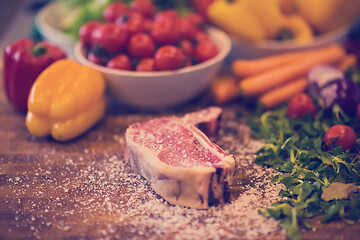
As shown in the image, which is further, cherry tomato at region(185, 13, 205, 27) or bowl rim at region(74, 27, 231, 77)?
cherry tomato at region(185, 13, 205, 27)

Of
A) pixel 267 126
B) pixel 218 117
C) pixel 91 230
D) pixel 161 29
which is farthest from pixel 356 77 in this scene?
pixel 91 230

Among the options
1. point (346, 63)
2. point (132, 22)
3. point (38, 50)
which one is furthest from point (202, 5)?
point (38, 50)

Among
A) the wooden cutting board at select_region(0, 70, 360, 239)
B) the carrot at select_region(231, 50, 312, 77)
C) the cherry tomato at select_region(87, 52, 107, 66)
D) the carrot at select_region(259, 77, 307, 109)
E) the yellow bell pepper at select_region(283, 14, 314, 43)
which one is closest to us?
the wooden cutting board at select_region(0, 70, 360, 239)

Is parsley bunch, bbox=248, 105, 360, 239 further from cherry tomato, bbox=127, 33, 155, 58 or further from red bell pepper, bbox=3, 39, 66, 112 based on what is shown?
red bell pepper, bbox=3, 39, 66, 112

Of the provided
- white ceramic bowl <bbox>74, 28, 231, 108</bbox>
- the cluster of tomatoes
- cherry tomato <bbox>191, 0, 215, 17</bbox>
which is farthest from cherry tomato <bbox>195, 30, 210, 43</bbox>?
cherry tomato <bbox>191, 0, 215, 17</bbox>

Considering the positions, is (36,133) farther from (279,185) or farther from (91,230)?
(279,185)

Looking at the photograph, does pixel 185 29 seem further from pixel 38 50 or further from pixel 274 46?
pixel 38 50
